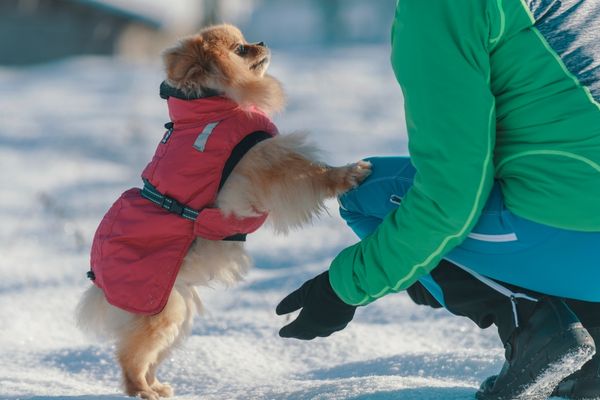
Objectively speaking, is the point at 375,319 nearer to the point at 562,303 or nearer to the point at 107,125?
the point at 562,303

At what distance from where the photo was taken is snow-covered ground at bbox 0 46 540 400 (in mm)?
2344

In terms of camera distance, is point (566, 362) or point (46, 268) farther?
point (46, 268)

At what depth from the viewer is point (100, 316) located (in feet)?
7.72

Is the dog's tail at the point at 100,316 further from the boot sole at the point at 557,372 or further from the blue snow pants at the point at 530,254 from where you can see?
the boot sole at the point at 557,372

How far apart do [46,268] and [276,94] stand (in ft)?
6.10

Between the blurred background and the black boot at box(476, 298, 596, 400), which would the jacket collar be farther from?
the blurred background

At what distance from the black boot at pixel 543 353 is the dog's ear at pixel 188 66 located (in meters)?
1.18

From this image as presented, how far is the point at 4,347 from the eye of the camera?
2.84 meters

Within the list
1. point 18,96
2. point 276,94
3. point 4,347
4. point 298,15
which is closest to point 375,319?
point 276,94

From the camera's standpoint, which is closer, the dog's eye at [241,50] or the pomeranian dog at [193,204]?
the pomeranian dog at [193,204]

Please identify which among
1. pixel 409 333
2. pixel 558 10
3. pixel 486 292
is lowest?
pixel 409 333

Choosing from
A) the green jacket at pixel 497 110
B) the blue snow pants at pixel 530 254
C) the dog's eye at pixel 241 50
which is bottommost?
the blue snow pants at pixel 530 254

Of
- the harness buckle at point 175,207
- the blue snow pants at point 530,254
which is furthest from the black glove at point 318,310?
the harness buckle at point 175,207

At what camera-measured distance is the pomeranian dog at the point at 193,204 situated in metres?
→ 2.23
